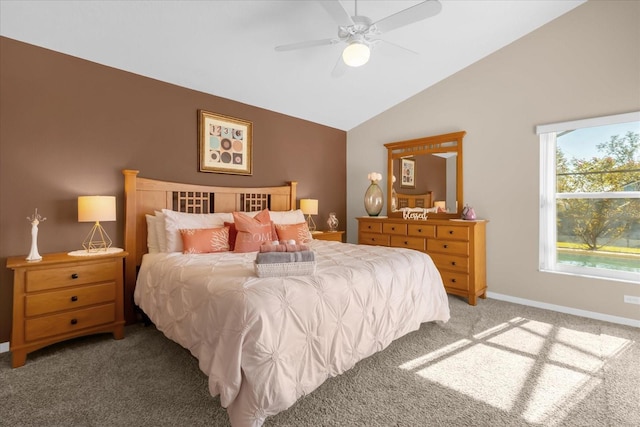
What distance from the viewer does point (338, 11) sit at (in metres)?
2.13

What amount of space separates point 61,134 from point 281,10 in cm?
222

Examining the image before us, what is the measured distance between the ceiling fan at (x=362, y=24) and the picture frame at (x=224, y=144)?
1.53m

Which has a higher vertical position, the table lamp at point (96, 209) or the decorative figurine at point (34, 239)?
the table lamp at point (96, 209)

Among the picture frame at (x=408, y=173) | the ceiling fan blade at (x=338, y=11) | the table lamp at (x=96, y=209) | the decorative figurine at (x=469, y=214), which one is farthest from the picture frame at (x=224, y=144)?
the decorative figurine at (x=469, y=214)

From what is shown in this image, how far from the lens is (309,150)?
15.9ft

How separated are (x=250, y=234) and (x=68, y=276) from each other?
4.70 feet

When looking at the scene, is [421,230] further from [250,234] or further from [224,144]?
[224,144]

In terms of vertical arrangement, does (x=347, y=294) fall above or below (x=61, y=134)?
below

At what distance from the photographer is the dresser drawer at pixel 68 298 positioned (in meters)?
2.24

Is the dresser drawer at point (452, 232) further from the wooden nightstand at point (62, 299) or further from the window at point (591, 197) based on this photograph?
the wooden nightstand at point (62, 299)

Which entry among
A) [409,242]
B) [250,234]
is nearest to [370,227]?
[409,242]

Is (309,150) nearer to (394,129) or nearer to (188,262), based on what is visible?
(394,129)

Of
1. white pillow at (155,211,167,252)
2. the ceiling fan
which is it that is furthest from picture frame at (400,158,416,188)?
white pillow at (155,211,167,252)

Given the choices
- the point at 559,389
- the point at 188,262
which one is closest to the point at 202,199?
the point at 188,262
